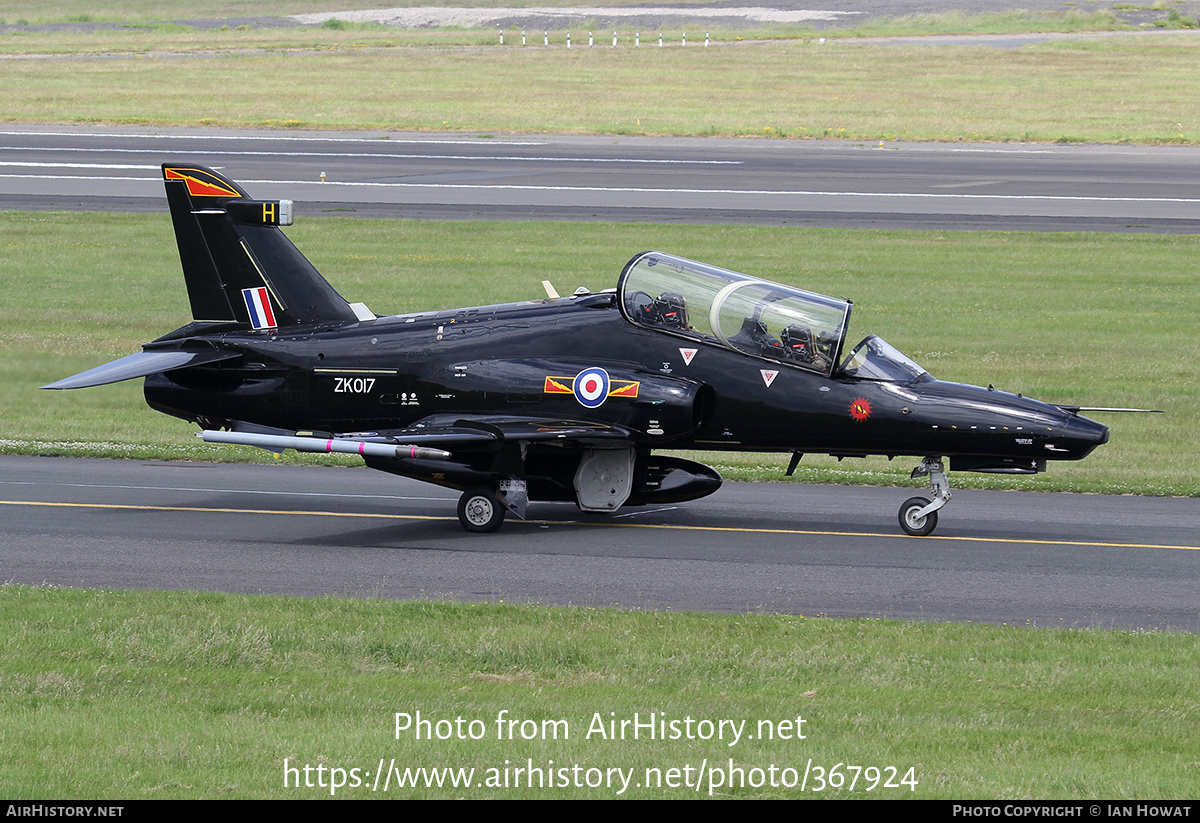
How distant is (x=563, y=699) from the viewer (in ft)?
33.5

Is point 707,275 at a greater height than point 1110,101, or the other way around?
point 1110,101

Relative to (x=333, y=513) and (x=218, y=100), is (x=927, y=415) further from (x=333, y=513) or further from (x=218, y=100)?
(x=218, y=100)

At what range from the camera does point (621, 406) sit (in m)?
16.5

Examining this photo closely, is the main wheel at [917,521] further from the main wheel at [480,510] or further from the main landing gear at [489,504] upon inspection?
the main wheel at [480,510]

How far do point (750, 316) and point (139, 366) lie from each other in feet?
25.0

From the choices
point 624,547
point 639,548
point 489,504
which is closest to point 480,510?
point 489,504

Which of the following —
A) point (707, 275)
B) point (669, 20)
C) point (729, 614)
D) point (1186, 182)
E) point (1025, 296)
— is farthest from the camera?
point (669, 20)

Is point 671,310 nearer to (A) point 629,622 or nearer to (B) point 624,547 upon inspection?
(B) point 624,547

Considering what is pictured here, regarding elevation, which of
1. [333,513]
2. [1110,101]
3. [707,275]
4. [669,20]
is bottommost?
[333,513]

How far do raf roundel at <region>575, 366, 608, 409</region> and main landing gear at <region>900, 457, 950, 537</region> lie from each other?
3.74m

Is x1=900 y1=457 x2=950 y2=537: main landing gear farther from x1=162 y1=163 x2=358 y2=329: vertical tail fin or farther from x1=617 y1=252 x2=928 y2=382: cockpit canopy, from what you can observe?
x1=162 y1=163 x2=358 y2=329: vertical tail fin

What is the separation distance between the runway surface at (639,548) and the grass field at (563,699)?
982 mm

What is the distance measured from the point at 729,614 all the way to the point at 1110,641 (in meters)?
3.30
